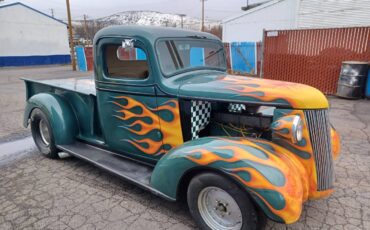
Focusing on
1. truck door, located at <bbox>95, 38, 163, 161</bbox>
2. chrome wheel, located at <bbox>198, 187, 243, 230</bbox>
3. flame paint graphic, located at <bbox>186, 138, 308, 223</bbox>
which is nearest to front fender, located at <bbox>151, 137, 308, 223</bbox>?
flame paint graphic, located at <bbox>186, 138, 308, 223</bbox>

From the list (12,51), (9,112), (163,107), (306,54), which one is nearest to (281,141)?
(163,107)

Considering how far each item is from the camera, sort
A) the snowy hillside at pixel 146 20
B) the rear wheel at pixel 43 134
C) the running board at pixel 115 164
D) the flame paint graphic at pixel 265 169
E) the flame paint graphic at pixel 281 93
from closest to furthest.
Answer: the flame paint graphic at pixel 265 169 < the flame paint graphic at pixel 281 93 < the running board at pixel 115 164 < the rear wheel at pixel 43 134 < the snowy hillside at pixel 146 20

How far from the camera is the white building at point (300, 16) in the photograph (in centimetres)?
1455

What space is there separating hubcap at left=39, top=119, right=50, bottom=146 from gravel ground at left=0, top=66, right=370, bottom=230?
275mm

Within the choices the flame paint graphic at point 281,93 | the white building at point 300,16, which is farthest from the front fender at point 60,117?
the white building at point 300,16

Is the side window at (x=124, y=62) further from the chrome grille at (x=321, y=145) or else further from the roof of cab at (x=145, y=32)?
the chrome grille at (x=321, y=145)

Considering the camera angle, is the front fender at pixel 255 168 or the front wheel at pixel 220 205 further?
the front wheel at pixel 220 205

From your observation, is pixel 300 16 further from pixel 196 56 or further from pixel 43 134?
pixel 43 134

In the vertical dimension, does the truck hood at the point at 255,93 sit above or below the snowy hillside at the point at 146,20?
below

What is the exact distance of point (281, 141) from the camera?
2.36 meters

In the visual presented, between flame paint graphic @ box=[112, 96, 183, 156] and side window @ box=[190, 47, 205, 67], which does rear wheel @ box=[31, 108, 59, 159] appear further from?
side window @ box=[190, 47, 205, 67]

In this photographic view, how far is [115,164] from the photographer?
10.8 feet

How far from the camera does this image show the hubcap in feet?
14.0

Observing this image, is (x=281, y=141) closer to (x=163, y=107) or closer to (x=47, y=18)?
(x=163, y=107)
